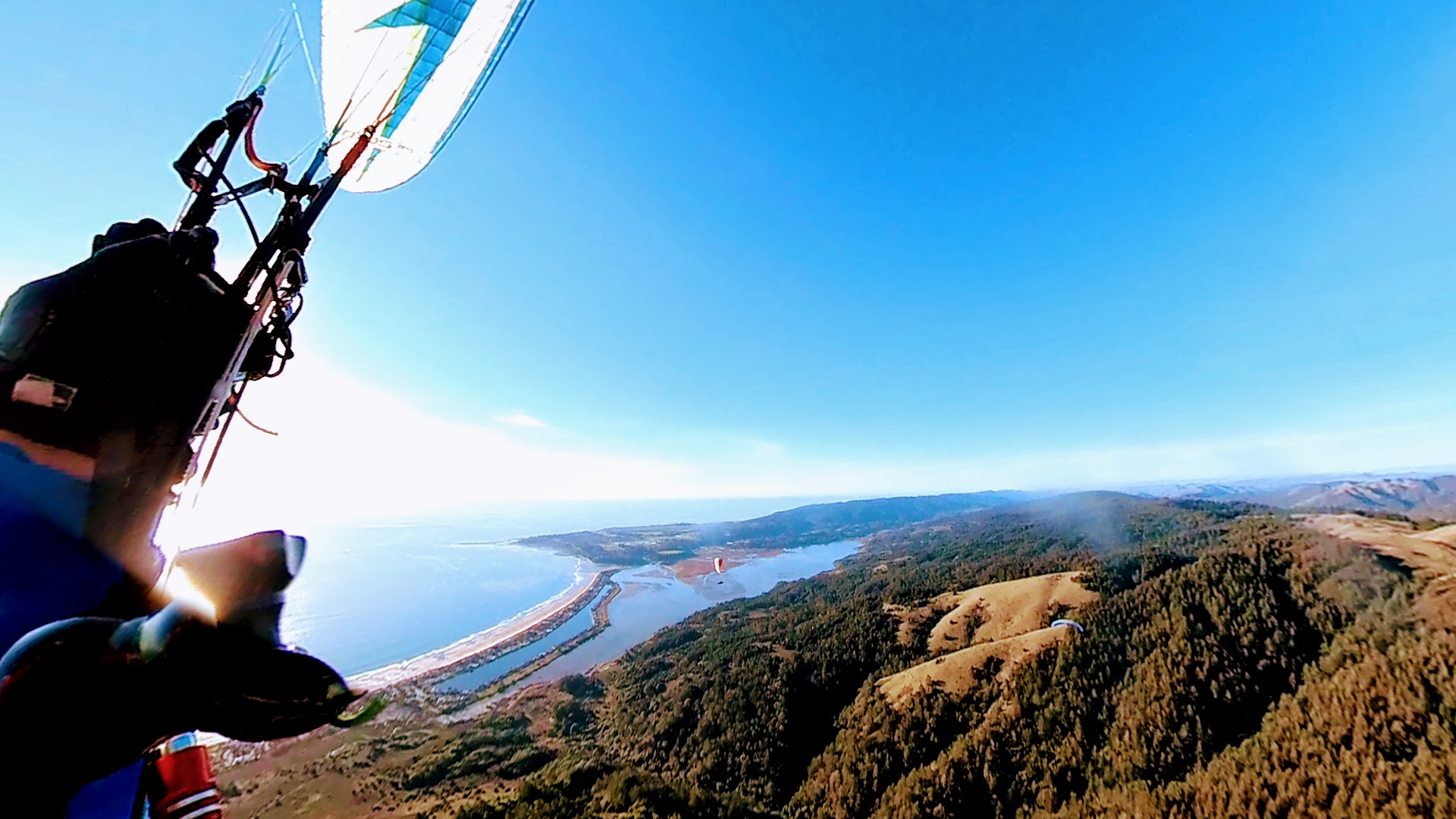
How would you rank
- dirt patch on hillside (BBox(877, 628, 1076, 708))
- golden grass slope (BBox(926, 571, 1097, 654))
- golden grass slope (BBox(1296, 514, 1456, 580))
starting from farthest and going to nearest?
golden grass slope (BBox(926, 571, 1097, 654)) → dirt patch on hillside (BBox(877, 628, 1076, 708)) → golden grass slope (BBox(1296, 514, 1456, 580))

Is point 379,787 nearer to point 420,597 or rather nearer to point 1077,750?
point 1077,750

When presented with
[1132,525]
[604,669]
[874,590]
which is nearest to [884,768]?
[604,669]

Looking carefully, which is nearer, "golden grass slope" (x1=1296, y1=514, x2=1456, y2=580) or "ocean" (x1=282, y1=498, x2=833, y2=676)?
"golden grass slope" (x1=1296, y1=514, x2=1456, y2=580)

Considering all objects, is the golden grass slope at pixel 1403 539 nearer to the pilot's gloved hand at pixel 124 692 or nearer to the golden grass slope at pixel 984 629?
the golden grass slope at pixel 984 629

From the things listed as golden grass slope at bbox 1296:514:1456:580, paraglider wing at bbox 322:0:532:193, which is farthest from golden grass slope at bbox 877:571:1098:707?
paraglider wing at bbox 322:0:532:193

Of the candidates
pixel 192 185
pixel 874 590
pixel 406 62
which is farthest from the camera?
pixel 874 590

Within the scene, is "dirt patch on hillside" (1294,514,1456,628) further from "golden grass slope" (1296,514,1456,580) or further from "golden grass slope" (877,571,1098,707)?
"golden grass slope" (877,571,1098,707)
